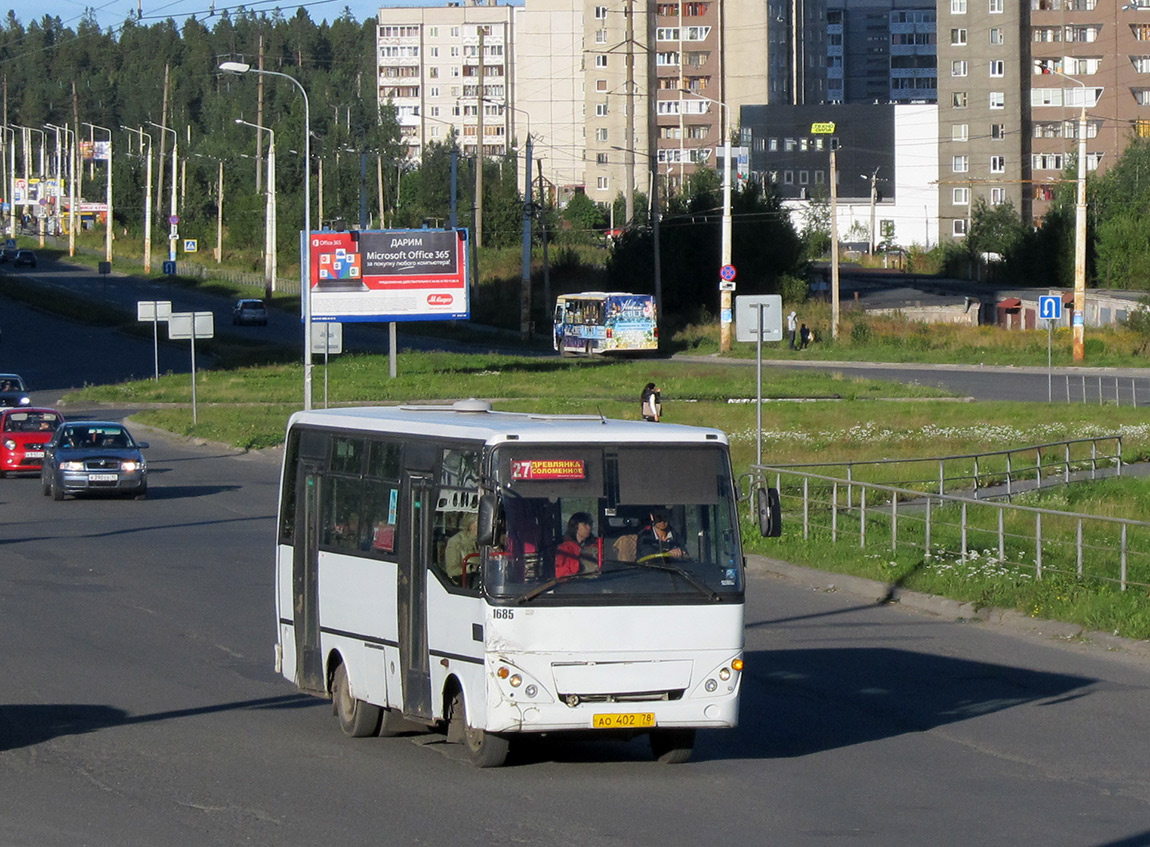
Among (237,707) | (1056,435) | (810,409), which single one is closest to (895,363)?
(810,409)

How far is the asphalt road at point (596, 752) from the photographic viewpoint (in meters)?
8.09

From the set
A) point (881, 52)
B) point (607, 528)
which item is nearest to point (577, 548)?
point (607, 528)

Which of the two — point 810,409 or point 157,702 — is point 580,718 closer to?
point 157,702

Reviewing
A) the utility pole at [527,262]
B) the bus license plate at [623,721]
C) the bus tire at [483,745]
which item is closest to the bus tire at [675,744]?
the bus license plate at [623,721]

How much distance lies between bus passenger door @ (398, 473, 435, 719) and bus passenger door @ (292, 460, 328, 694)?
1.27m

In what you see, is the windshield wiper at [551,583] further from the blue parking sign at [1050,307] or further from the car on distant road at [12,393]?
the blue parking sign at [1050,307]

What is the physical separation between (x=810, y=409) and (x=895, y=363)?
24733mm

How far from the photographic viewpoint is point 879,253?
139 meters

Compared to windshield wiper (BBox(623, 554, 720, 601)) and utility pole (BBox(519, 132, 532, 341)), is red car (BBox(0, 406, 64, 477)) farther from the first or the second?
utility pole (BBox(519, 132, 532, 341))

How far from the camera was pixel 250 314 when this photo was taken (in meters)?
85.2

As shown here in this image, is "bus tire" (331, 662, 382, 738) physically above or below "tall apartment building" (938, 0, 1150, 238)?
below

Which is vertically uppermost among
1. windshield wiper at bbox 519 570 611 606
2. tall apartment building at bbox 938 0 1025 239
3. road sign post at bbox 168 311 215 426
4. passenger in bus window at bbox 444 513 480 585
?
tall apartment building at bbox 938 0 1025 239

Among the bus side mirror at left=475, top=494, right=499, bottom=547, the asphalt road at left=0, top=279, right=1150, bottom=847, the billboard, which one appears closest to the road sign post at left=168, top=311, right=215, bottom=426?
the billboard

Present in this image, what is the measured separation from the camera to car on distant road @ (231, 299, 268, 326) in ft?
279
